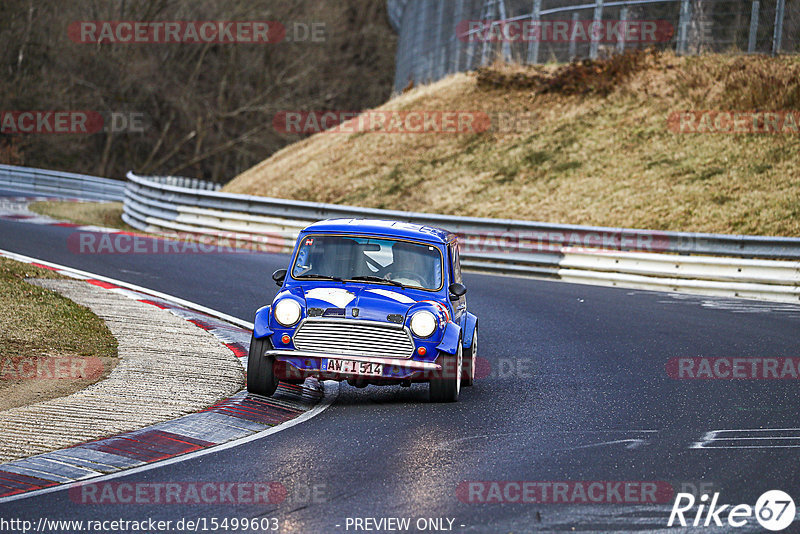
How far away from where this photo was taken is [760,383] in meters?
10.7

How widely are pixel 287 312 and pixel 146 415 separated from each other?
1629mm

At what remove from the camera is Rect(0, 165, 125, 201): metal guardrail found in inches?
1498

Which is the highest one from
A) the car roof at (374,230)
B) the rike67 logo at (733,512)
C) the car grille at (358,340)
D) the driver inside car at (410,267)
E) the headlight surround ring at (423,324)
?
the car roof at (374,230)

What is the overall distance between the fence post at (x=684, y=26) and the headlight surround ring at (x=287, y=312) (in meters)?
20.5

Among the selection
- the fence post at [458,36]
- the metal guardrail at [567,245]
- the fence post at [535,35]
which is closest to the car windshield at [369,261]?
the metal guardrail at [567,245]

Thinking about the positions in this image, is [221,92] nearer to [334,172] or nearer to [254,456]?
[334,172]

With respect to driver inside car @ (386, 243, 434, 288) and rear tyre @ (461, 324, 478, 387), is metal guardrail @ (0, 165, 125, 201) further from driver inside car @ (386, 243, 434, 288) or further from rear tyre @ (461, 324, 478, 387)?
rear tyre @ (461, 324, 478, 387)

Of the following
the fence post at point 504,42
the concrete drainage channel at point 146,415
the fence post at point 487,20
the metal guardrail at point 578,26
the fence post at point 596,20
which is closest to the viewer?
the concrete drainage channel at point 146,415

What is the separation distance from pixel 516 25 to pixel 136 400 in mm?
25243

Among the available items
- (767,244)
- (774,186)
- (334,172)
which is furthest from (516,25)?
(767,244)

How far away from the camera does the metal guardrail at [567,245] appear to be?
715 inches

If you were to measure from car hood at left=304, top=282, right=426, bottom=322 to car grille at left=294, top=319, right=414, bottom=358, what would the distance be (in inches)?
3.6

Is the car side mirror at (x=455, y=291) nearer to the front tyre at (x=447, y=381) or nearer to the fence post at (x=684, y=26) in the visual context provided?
the front tyre at (x=447, y=381)

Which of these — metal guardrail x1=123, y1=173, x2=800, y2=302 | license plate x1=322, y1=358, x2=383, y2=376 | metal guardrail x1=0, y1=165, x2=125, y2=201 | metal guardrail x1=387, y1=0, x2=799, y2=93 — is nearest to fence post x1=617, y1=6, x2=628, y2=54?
metal guardrail x1=387, y1=0, x2=799, y2=93
